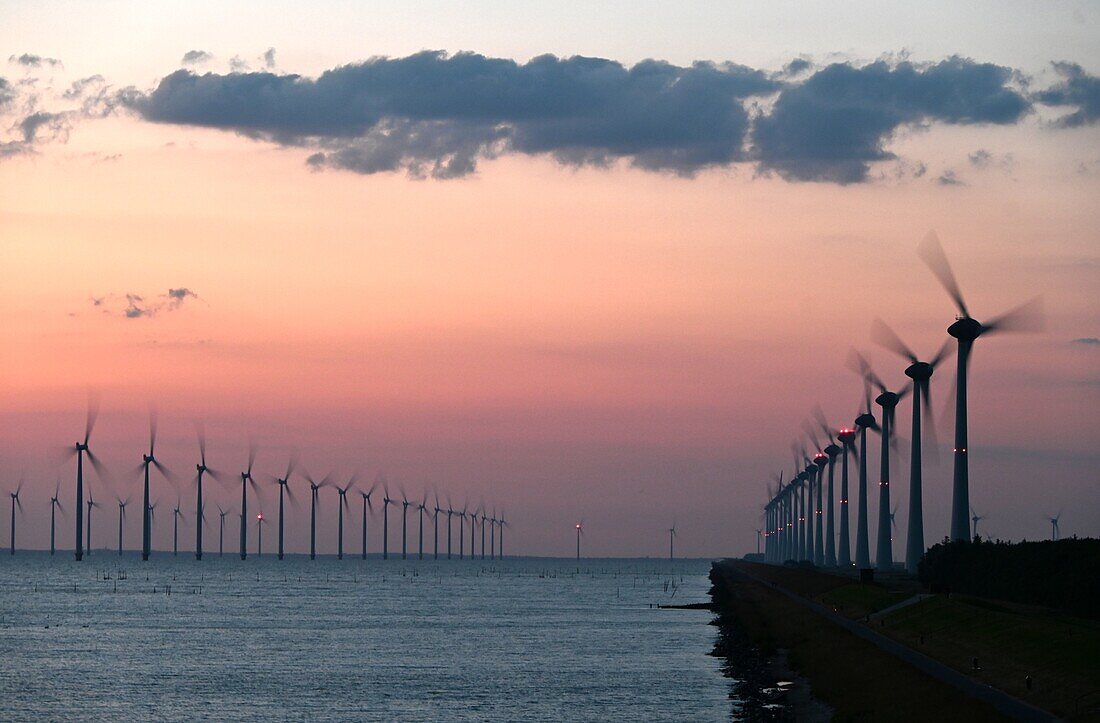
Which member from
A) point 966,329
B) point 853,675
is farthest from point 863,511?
point 853,675

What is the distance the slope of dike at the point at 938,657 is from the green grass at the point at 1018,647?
0.07 m

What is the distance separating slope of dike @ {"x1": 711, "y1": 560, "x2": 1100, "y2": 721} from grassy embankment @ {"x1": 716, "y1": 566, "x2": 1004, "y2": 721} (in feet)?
0.30

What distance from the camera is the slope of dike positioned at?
52562mm

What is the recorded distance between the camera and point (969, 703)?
53.7m

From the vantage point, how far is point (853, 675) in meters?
71.8

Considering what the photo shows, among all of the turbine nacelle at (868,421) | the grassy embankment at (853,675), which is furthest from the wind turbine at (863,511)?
the grassy embankment at (853,675)

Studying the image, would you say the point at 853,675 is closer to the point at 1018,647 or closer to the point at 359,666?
the point at 1018,647

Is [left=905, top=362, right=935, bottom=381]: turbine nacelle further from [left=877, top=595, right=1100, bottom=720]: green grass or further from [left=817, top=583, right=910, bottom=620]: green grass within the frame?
[left=877, top=595, right=1100, bottom=720]: green grass

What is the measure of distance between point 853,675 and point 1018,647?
987cm

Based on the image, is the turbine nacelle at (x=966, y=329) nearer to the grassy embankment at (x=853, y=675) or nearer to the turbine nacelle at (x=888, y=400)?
the grassy embankment at (x=853, y=675)

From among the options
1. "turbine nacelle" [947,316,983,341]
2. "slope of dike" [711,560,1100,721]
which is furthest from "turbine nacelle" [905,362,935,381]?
"slope of dike" [711,560,1100,721]

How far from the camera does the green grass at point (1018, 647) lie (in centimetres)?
5175

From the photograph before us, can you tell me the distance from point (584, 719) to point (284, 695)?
20.1 metres

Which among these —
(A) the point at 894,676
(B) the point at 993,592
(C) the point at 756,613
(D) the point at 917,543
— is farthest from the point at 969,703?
(D) the point at 917,543
